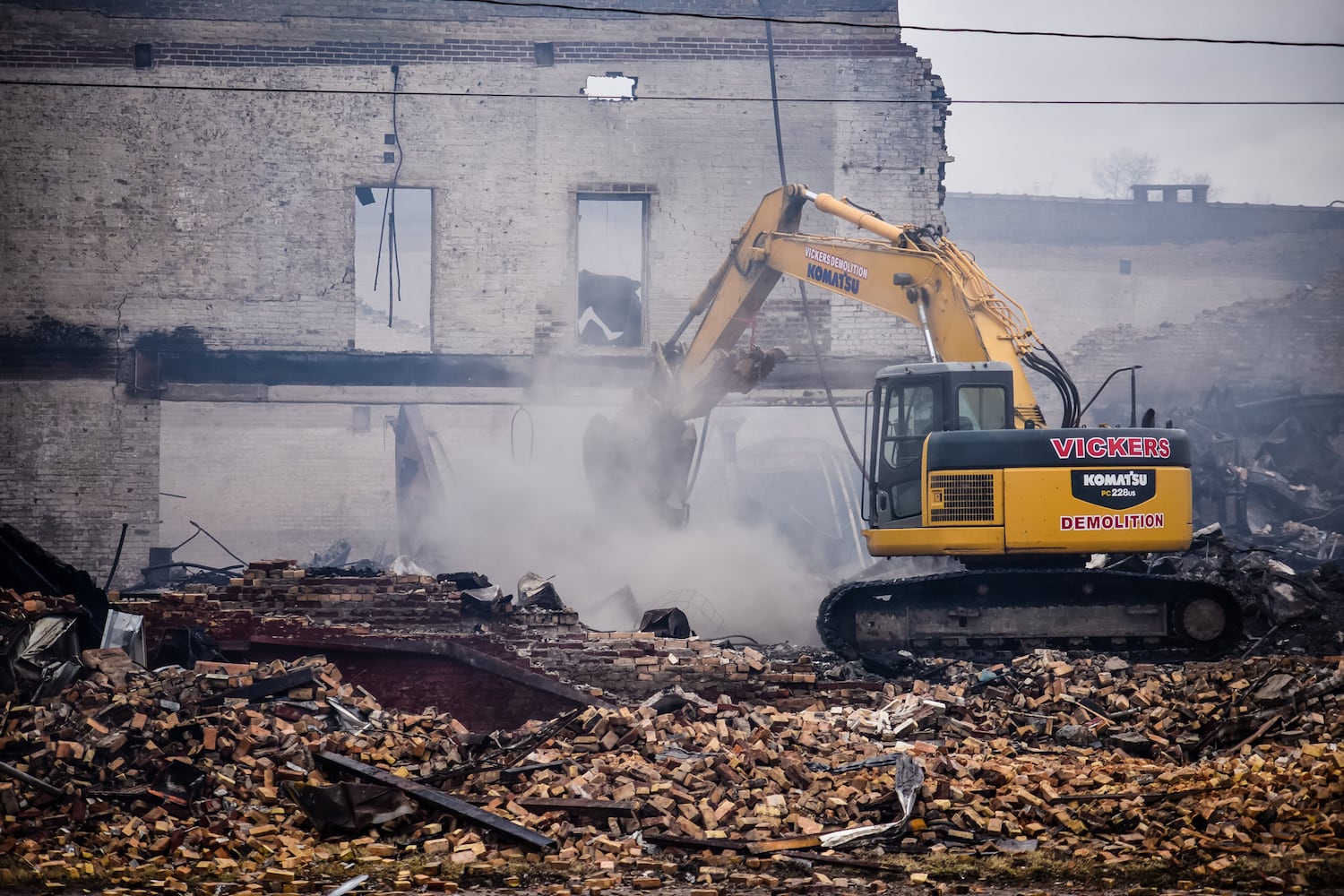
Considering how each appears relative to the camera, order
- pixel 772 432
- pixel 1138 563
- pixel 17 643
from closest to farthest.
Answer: pixel 17 643, pixel 1138 563, pixel 772 432

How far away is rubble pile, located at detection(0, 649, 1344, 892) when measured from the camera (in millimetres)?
A: 5922

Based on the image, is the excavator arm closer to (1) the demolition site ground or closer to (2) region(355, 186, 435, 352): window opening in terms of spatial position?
(1) the demolition site ground

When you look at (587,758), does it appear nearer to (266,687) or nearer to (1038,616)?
(266,687)

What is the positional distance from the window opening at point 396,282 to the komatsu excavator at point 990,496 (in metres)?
21.0

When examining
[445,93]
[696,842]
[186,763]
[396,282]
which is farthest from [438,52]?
[396,282]

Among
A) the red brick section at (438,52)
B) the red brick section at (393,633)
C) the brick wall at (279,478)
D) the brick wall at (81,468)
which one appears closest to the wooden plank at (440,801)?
the red brick section at (393,633)

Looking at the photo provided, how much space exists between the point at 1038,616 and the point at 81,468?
1352cm

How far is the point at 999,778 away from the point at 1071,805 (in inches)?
16.4

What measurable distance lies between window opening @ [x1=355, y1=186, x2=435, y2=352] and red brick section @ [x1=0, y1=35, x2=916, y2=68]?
36.9ft

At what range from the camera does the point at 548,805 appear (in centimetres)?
645

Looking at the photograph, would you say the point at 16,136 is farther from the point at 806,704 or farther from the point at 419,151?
the point at 806,704

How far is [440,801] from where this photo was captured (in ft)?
20.9

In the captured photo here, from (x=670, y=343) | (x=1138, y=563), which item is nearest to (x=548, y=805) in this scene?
(x=1138, y=563)

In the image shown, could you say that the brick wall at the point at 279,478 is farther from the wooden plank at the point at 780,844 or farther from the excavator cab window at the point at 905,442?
the wooden plank at the point at 780,844
